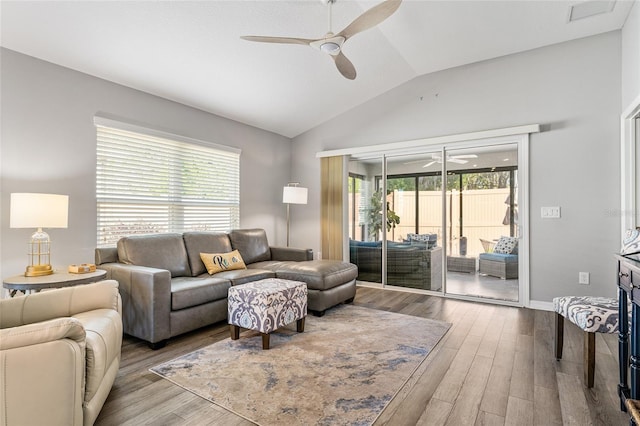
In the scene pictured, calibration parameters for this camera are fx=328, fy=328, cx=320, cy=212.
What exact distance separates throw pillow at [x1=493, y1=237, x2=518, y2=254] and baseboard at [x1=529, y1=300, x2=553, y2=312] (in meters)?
0.65

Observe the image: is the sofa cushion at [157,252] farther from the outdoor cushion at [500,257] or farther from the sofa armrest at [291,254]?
the outdoor cushion at [500,257]

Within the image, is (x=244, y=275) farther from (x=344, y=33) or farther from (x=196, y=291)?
(x=344, y=33)

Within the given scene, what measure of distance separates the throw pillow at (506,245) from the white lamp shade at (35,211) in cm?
475

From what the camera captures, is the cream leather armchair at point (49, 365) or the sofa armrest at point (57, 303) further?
the sofa armrest at point (57, 303)

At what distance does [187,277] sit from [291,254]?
151 centimetres

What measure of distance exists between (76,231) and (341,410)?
10.1 ft

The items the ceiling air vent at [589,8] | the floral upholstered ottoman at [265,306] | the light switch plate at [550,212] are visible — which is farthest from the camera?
the light switch plate at [550,212]

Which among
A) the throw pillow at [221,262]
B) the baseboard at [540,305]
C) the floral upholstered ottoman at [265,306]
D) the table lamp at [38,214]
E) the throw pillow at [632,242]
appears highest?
the table lamp at [38,214]

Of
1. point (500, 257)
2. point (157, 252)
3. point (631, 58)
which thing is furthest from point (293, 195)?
point (631, 58)

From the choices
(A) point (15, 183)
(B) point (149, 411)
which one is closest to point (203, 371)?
(B) point (149, 411)

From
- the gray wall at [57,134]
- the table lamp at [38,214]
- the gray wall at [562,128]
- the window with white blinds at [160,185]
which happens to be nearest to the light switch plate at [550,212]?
the gray wall at [562,128]

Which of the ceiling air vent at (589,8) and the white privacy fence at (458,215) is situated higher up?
the ceiling air vent at (589,8)

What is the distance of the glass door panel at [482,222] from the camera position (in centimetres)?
422

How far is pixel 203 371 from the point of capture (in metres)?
2.34
